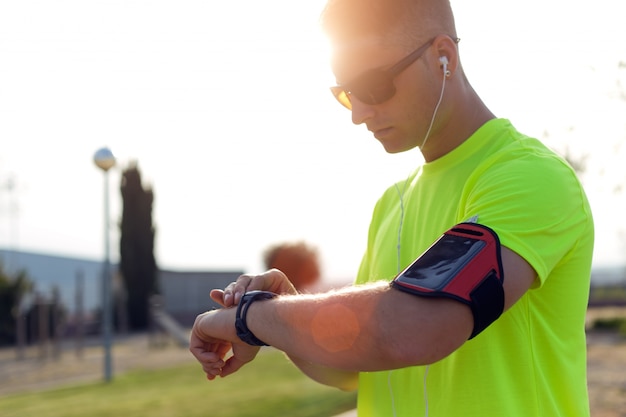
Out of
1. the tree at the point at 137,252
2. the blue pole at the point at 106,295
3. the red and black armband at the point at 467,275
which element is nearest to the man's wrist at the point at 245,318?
the red and black armband at the point at 467,275

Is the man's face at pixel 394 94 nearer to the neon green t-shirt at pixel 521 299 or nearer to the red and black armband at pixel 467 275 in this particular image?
the neon green t-shirt at pixel 521 299

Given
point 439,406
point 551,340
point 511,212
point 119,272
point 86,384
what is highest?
point 511,212

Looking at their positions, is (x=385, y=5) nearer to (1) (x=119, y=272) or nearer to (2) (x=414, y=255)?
(2) (x=414, y=255)

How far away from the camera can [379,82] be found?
1.95 m

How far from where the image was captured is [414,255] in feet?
6.73

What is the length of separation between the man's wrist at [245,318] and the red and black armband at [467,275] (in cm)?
35

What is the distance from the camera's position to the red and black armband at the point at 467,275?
1479 mm

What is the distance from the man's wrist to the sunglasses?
0.57 metres

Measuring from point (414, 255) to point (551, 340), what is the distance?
1.37ft

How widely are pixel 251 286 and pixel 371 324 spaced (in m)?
0.52

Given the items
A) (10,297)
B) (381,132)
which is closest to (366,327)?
(381,132)

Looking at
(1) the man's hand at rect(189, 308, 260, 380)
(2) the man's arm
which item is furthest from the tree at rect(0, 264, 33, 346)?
(2) the man's arm

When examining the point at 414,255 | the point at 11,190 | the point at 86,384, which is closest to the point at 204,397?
the point at 86,384

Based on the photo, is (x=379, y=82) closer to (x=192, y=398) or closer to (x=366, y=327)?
(x=366, y=327)
